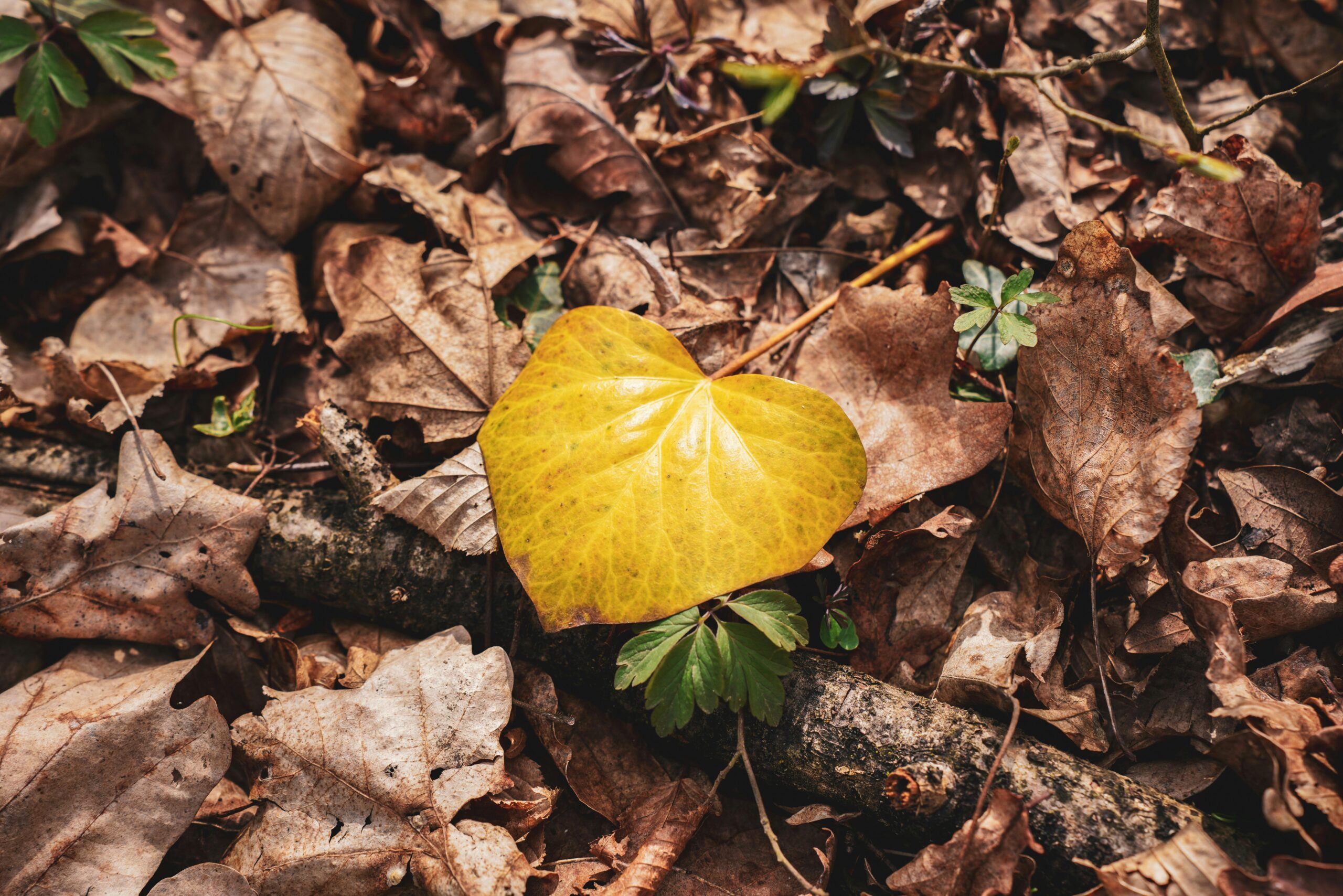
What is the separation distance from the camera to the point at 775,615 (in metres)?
1.71

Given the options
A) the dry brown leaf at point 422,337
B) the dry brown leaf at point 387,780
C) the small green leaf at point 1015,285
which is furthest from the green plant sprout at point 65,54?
the small green leaf at point 1015,285

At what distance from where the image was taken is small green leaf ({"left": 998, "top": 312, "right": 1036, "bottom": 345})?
5.91 ft

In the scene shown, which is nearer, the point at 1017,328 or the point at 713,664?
the point at 713,664

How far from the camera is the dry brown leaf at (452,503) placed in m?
1.90

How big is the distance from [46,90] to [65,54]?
0.29 m

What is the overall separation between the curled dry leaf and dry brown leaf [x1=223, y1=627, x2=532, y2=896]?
1.38 ft

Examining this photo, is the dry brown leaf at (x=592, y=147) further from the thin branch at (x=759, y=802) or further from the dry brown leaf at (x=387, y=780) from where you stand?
the thin branch at (x=759, y=802)

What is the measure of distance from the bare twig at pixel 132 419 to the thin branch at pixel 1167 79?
2.86 m

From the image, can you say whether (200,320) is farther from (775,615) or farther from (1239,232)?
(1239,232)

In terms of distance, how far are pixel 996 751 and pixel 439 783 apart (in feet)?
4.18

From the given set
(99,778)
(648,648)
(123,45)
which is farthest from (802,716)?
(123,45)

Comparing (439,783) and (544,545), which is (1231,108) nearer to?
(544,545)

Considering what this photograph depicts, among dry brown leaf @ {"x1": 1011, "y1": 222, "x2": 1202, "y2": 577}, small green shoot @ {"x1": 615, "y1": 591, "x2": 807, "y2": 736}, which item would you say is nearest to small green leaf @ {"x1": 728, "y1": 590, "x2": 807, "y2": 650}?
small green shoot @ {"x1": 615, "y1": 591, "x2": 807, "y2": 736}

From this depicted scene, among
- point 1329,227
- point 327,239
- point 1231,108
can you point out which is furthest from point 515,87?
point 1329,227
